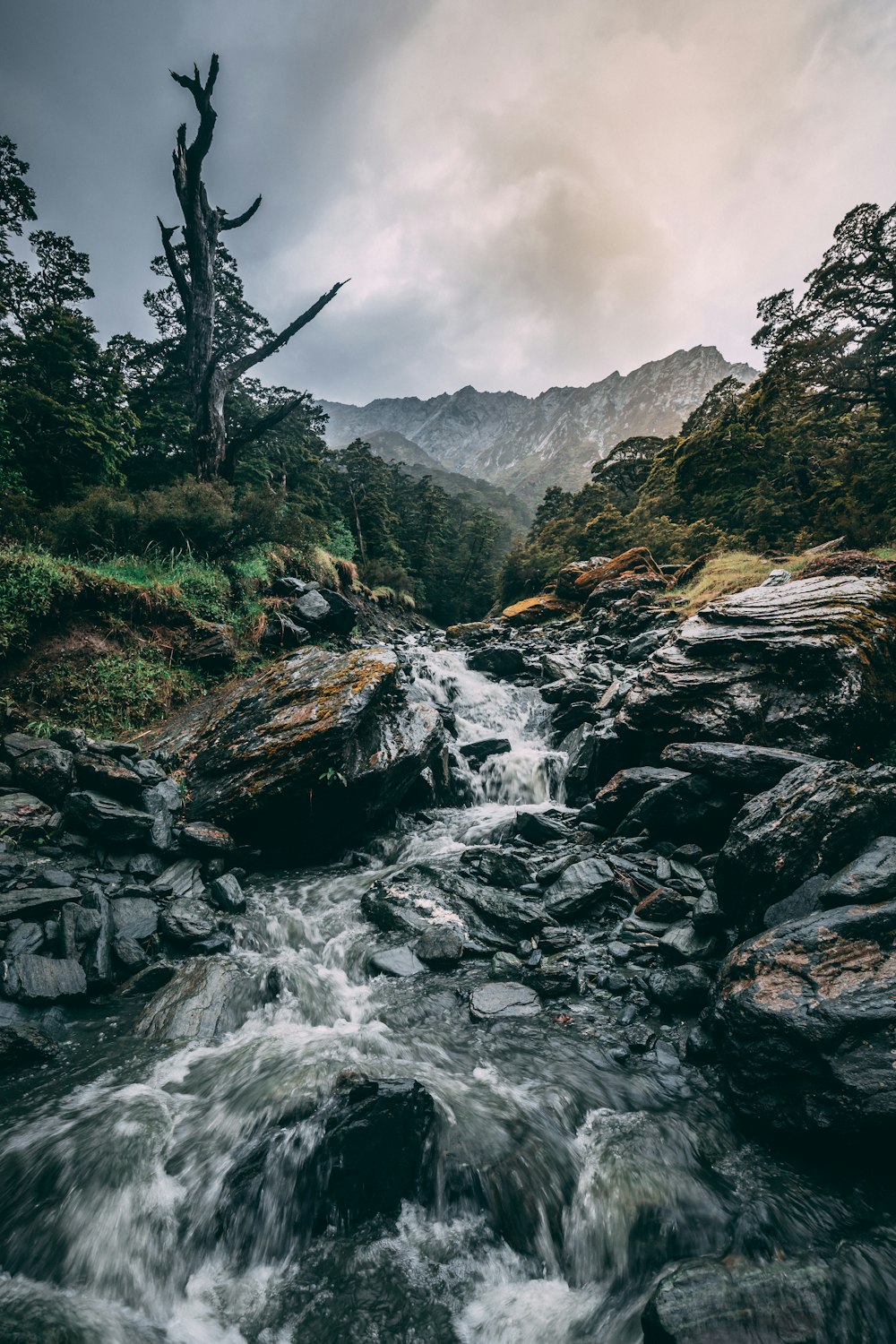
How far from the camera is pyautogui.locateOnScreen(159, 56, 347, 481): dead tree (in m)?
12.8

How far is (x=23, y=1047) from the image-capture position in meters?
3.56

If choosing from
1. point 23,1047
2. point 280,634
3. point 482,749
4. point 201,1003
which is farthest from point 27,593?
point 482,749

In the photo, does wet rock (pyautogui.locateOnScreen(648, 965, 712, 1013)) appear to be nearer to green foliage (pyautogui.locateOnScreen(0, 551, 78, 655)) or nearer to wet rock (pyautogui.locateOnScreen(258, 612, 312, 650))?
wet rock (pyautogui.locateOnScreen(258, 612, 312, 650))

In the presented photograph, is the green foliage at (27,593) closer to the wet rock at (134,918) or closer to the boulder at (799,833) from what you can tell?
the wet rock at (134,918)

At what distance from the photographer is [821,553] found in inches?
576

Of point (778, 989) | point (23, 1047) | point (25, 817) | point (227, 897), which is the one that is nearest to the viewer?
point (778, 989)

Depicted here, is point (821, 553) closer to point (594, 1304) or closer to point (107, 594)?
point (594, 1304)

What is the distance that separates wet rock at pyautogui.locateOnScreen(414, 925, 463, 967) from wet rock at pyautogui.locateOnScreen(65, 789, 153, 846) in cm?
359

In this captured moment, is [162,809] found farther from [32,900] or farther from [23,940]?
[23,940]

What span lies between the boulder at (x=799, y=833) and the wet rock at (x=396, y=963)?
328cm

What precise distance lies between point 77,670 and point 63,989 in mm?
4791

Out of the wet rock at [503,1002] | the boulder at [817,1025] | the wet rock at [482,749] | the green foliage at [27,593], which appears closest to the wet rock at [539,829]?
the wet rock at [503,1002]

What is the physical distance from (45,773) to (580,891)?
253 inches

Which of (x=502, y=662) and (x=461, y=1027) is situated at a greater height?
(x=502, y=662)
